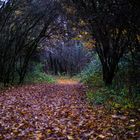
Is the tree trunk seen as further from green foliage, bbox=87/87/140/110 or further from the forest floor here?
the forest floor

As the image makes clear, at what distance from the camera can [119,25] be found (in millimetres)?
12117

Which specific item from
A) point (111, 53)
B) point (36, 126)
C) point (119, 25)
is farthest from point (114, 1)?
point (111, 53)

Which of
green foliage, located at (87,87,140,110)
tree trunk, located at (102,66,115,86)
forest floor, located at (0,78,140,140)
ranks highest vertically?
tree trunk, located at (102,66,115,86)

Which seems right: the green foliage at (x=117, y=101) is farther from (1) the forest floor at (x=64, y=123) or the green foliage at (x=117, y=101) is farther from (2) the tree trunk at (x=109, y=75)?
(2) the tree trunk at (x=109, y=75)

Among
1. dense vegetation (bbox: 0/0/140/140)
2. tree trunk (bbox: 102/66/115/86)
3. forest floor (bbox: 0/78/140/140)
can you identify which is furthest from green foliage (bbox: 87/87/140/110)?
tree trunk (bbox: 102/66/115/86)

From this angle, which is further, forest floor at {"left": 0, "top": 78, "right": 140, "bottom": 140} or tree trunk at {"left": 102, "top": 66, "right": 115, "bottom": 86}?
tree trunk at {"left": 102, "top": 66, "right": 115, "bottom": 86}

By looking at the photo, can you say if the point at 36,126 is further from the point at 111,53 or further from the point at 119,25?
the point at 111,53

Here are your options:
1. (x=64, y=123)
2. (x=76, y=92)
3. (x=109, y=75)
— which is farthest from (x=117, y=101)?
(x=109, y=75)

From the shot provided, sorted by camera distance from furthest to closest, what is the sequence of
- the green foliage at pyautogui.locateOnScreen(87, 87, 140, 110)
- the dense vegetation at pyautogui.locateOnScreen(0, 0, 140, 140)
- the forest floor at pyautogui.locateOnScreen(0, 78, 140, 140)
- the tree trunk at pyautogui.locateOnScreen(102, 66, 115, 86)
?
the tree trunk at pyautogui.locateOnScreen(102, 66, 115, 86), the green foliage at pyautogui.locateOnScreen(87, 87, 140, 110), the dense vegetation at pyautogui.locateOnScreen(0, 0, 140, 140), the forest floor at pyautogui.locateOnScreen(0, 78, 140, 140)

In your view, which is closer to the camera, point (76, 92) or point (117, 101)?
point (117, 101)

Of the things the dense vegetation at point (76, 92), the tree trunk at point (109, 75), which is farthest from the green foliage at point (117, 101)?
the tree trunk at point (109, 75)

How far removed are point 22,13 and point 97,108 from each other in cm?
1217

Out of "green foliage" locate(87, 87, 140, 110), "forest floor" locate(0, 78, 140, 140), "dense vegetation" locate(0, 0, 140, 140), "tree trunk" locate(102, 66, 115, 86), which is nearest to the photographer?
"forest floor" locate(0, 78, 140, 140)

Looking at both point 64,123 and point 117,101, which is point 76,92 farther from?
point 64,123
